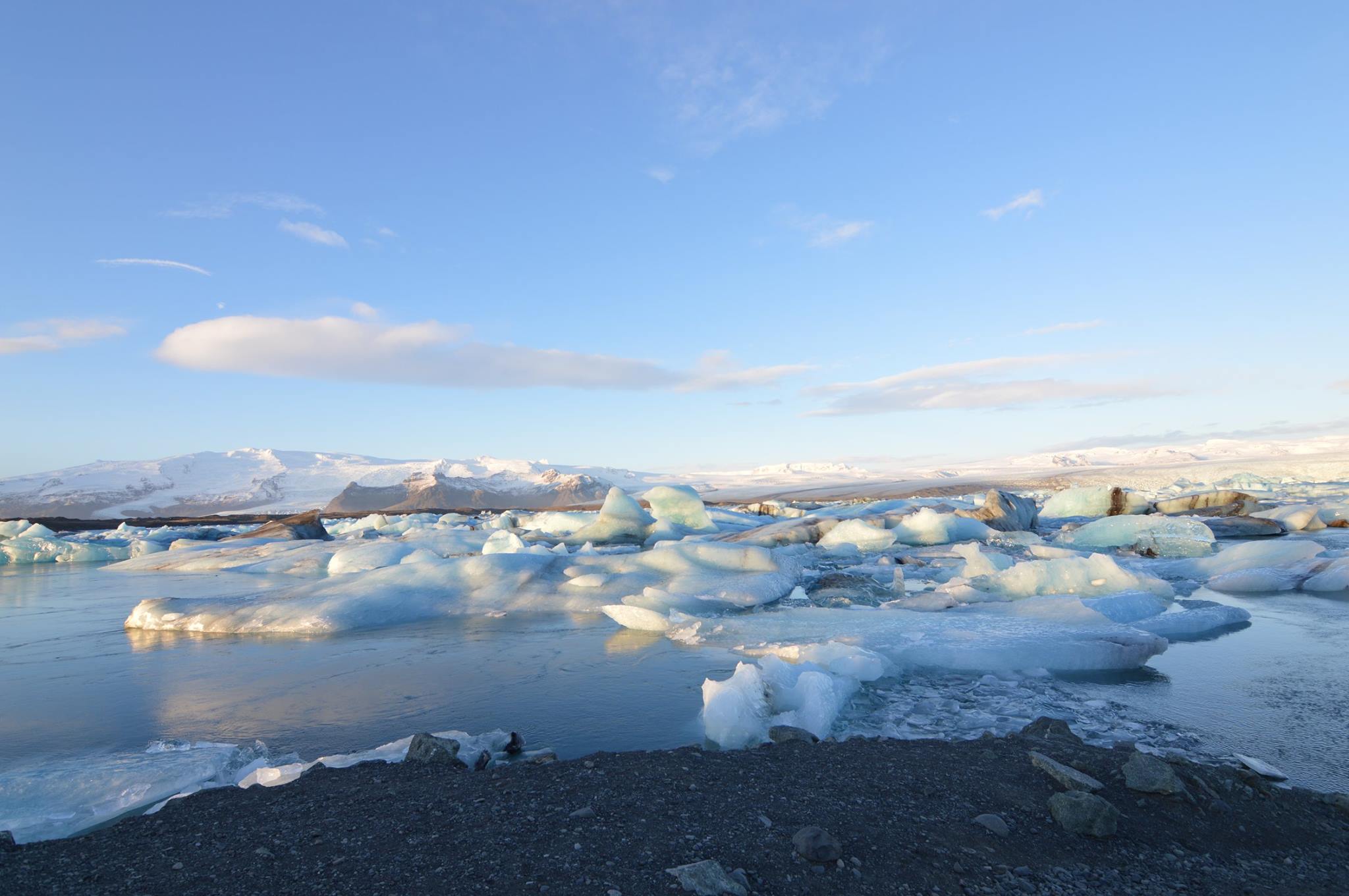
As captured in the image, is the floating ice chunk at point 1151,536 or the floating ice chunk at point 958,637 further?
the floating ice chunk at point 1151,536

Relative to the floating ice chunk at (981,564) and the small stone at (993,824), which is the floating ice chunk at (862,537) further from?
the small stone at (993,824)

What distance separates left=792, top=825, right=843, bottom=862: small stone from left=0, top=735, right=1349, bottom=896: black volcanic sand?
28 mm

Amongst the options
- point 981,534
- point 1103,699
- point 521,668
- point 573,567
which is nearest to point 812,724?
point 1103,699

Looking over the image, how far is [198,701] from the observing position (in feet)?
13.0

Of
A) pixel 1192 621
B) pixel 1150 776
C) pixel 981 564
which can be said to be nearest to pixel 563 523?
pixel 981 564

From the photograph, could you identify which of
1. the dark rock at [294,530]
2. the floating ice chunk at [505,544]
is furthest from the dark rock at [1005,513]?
the dark rock at [294,530]

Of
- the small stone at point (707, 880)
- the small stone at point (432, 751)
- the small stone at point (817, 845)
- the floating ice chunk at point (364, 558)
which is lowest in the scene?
the floating ice chunk at point (364, 558)

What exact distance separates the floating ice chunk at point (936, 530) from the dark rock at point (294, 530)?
533 inches

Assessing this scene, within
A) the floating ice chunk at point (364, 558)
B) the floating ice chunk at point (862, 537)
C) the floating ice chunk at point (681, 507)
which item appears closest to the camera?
the floating ice chunk at point (364, 558)

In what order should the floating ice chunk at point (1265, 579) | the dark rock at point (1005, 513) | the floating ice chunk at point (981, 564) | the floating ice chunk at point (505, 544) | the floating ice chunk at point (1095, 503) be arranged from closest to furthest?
1. the floating ice chunk at point (1265, 579)
2. the floating ice chunk at point (981, 564)
3. the floating ice chunk at point (505, 544)
4. the dark rock at point (1005, 513)
5. the floating ice chunk at point (1095, 503)

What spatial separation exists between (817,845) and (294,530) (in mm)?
19231

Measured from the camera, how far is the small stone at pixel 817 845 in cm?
180

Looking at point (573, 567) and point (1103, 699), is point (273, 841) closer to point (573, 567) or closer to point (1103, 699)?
point (1103, 699)

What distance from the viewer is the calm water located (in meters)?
3.19
